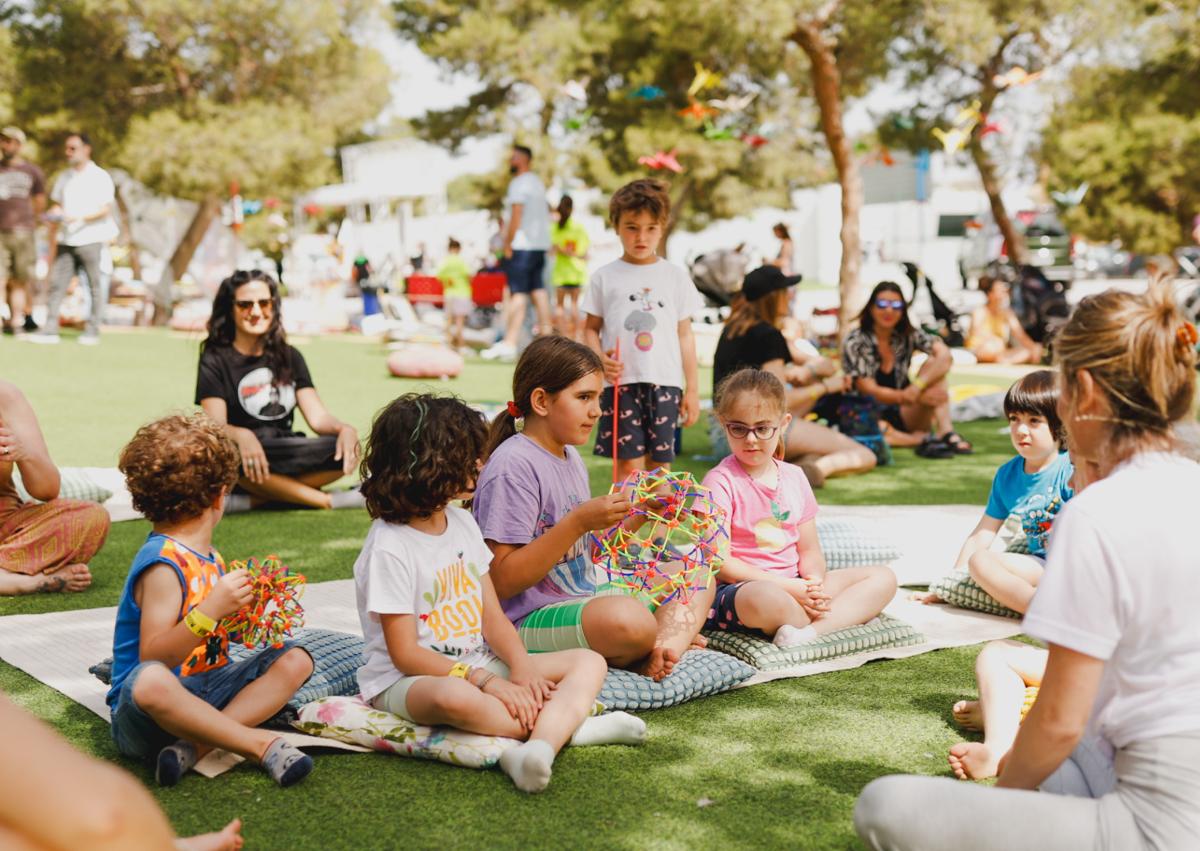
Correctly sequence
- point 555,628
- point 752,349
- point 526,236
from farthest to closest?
point 526,236 → point 752,349 → point 555,628

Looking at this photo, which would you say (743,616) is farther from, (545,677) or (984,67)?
(984,67)

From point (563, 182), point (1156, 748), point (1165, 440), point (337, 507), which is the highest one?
point (563, 182)

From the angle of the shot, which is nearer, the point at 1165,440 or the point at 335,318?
the point at 1165,440

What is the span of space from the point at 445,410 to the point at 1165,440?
1.63 metres

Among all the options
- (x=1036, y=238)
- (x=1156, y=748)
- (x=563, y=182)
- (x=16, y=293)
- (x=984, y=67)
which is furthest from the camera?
(x=1036, y=238)

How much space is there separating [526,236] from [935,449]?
6.08 metres

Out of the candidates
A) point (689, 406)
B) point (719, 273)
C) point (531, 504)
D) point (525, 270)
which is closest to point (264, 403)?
point (689, 406)

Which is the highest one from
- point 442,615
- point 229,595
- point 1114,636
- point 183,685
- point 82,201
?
point 82,201

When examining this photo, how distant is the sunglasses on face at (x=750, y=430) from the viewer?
13.1 ft

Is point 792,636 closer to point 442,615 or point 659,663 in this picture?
point 659,663

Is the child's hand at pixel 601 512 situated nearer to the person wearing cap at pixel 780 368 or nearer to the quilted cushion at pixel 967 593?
the quilted cushion at pixel 967 593

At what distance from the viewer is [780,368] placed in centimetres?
691

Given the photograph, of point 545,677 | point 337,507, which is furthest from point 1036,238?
point 545,677

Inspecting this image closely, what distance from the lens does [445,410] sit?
3.11 metres
